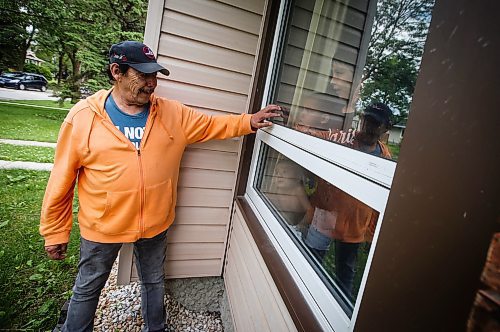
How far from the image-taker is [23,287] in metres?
2.28

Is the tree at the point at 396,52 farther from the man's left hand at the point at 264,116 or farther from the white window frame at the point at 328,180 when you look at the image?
the man's left hand at the point at 264,116

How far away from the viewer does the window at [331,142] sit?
0.86 meters

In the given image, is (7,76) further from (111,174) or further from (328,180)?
(328,180)

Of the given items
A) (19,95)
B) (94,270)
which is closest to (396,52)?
(94,270)

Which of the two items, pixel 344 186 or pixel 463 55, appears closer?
pixel 463 55

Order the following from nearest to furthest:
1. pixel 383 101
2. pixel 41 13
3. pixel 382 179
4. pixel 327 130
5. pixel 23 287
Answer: pixel 382 179 → pixel 383 101 → pixel 327 130 → pixel 23 287 → pixel 41 13

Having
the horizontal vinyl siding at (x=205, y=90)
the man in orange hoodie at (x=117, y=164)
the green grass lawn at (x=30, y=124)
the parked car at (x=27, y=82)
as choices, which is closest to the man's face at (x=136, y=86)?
the man in orange hoodie at (x=117, y=164)

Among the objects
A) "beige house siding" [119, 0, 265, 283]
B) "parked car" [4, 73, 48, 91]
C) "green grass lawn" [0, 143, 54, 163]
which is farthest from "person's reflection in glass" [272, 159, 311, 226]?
"parked car" [4, 73, 48, 91]

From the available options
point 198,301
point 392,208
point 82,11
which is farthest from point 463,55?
point 82,11

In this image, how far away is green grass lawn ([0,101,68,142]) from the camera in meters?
7.23

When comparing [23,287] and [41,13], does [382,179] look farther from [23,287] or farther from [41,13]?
[41,13]

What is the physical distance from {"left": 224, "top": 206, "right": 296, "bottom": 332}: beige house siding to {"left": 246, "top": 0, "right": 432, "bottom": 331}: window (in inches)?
6.7

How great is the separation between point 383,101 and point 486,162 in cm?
61

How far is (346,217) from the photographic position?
1.21 metres
